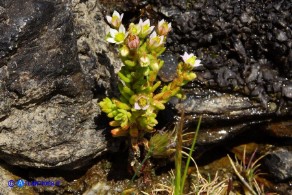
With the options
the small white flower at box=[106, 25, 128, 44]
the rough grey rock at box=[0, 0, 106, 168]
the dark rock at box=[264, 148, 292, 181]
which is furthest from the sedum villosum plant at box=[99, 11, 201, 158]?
the dark rock at box=[264, 148, 292, 181]

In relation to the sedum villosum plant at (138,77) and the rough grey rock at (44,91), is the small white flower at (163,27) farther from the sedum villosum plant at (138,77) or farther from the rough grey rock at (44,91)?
the rough grey rock at (44,91)

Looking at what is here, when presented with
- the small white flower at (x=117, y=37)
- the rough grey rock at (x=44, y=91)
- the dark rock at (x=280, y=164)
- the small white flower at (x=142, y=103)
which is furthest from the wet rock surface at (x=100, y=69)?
the small white flower at (x=142, y=103)

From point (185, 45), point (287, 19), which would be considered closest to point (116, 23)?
point (185, 45)

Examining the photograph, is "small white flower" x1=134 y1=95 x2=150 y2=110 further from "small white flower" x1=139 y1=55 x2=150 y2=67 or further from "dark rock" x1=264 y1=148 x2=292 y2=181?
"dark rock" x1=264 y1=148 x2=292 y2=181

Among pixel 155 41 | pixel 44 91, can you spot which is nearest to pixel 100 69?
pixel 44 91

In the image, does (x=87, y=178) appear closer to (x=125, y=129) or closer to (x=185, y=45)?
(x=125, y=129)

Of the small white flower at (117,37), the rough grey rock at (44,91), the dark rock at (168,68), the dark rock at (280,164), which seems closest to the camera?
the small white flower at (117,37)
